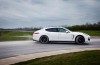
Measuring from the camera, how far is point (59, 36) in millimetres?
14664

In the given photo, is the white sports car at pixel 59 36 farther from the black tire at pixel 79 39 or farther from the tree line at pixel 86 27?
the tree line at pixel 86 27

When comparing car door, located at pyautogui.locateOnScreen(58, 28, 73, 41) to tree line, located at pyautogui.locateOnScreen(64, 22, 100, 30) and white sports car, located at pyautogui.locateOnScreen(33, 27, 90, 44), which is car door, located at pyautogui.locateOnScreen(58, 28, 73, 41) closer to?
white sports car, located at pyautogui.locateOnScreen(33, 27, 90, 44)

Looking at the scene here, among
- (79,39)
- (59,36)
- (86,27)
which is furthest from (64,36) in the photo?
(86,27)

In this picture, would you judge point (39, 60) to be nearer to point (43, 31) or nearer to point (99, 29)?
point (43, 31)

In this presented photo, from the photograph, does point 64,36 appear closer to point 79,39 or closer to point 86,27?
point 79,39

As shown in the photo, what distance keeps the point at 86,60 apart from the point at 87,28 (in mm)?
33908

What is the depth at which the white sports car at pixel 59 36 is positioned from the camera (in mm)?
14453

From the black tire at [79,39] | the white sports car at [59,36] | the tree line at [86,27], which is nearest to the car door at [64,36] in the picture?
the white sports car at [59,36]

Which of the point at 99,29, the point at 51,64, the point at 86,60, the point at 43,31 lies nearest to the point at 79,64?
the point at 86,60

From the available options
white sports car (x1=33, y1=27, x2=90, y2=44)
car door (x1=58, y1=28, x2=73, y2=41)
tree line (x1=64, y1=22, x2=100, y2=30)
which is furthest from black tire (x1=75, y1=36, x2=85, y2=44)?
tree line (x1=64, y1=22, x2=100, y2=30)

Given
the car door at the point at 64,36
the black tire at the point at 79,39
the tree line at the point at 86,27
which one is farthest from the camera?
the tree line at the point at 86,27

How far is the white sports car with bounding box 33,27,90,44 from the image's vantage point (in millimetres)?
14453

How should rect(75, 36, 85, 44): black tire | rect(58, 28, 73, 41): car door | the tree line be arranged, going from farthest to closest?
the tree line
rect(58, 28, 73, 41): car door
rect(75, 36, 85, 44): black tire

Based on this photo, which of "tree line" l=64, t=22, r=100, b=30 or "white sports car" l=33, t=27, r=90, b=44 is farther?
"tree line" l=64, t=22, r=100, b=30
